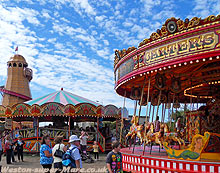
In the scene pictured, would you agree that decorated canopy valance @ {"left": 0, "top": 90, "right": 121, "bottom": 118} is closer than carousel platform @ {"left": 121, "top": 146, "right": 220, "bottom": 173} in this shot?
No

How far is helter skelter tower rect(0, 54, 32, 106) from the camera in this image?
1275 inches

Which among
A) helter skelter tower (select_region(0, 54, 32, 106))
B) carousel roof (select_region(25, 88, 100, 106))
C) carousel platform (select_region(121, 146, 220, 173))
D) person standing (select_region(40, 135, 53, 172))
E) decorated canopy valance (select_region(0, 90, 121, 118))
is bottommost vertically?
carousel platform (select_region(121, 146, 220, 173))

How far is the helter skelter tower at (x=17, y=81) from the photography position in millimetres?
32375

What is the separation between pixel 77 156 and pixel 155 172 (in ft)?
11.0

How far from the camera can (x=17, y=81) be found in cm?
3341

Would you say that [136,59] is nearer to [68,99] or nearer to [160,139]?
[160,139]

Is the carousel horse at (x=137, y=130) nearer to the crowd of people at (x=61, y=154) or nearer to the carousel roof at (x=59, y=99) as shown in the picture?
the crowd of people at (x=61, y=154)

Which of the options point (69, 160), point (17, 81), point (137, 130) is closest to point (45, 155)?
point (69, 160)

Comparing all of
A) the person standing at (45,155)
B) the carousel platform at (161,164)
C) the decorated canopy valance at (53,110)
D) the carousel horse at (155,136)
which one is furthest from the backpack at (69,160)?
the decorated canopy valance at (53,110)

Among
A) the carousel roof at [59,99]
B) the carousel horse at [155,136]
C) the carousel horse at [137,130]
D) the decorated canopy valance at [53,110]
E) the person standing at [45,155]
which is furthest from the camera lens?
the carousel roof at [59,99]

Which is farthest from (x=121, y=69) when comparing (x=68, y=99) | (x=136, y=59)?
(x=68, y=99)

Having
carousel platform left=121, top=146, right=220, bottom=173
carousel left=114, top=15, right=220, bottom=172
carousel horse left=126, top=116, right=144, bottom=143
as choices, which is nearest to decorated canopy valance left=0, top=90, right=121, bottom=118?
carousel left=114, top=15, right=220, bottom=172

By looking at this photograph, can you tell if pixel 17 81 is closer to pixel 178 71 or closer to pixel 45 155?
pixel 178 71

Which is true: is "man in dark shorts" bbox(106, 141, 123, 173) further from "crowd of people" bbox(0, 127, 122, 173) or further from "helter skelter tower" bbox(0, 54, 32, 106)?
"helter skelter tower" bbox(0, 54, 32, 106)
